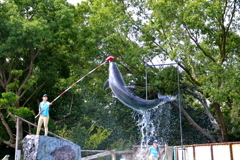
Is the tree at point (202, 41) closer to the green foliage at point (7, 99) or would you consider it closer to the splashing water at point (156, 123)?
the splashing water at point (156, 123)

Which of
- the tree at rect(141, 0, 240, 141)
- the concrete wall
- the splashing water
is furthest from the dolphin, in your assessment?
the splashing water

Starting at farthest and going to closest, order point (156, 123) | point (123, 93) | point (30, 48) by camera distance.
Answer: point (156, 123) → point (30, 48) → point (123, 93)

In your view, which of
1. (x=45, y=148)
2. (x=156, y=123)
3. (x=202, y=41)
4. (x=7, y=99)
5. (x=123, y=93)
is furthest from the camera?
(x=156, y=123)

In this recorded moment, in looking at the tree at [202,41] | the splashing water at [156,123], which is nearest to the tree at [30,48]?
the tree at [202,41]

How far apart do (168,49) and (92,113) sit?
11037 millimetres

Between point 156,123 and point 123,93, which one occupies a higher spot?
point 156,123

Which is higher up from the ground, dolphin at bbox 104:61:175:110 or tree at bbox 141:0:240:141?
tree at bbox 141:0:240:141

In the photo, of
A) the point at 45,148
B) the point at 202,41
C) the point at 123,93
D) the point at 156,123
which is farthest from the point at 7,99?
the point at 156,123

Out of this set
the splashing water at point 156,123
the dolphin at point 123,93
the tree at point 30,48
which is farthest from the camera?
the splashing water at point 156,123

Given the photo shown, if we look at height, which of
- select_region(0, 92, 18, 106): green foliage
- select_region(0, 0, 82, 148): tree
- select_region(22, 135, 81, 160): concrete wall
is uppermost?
select_region(0, 0, 82, 148): tree

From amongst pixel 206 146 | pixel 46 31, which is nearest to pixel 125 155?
pixel 206 146

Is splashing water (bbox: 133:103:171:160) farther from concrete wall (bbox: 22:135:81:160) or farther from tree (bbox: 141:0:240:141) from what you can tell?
concrete wall (bbox: 22:135:81:160)

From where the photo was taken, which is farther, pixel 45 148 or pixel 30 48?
pixel 30 48

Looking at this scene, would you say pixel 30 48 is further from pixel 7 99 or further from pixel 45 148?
pixel 45 148
